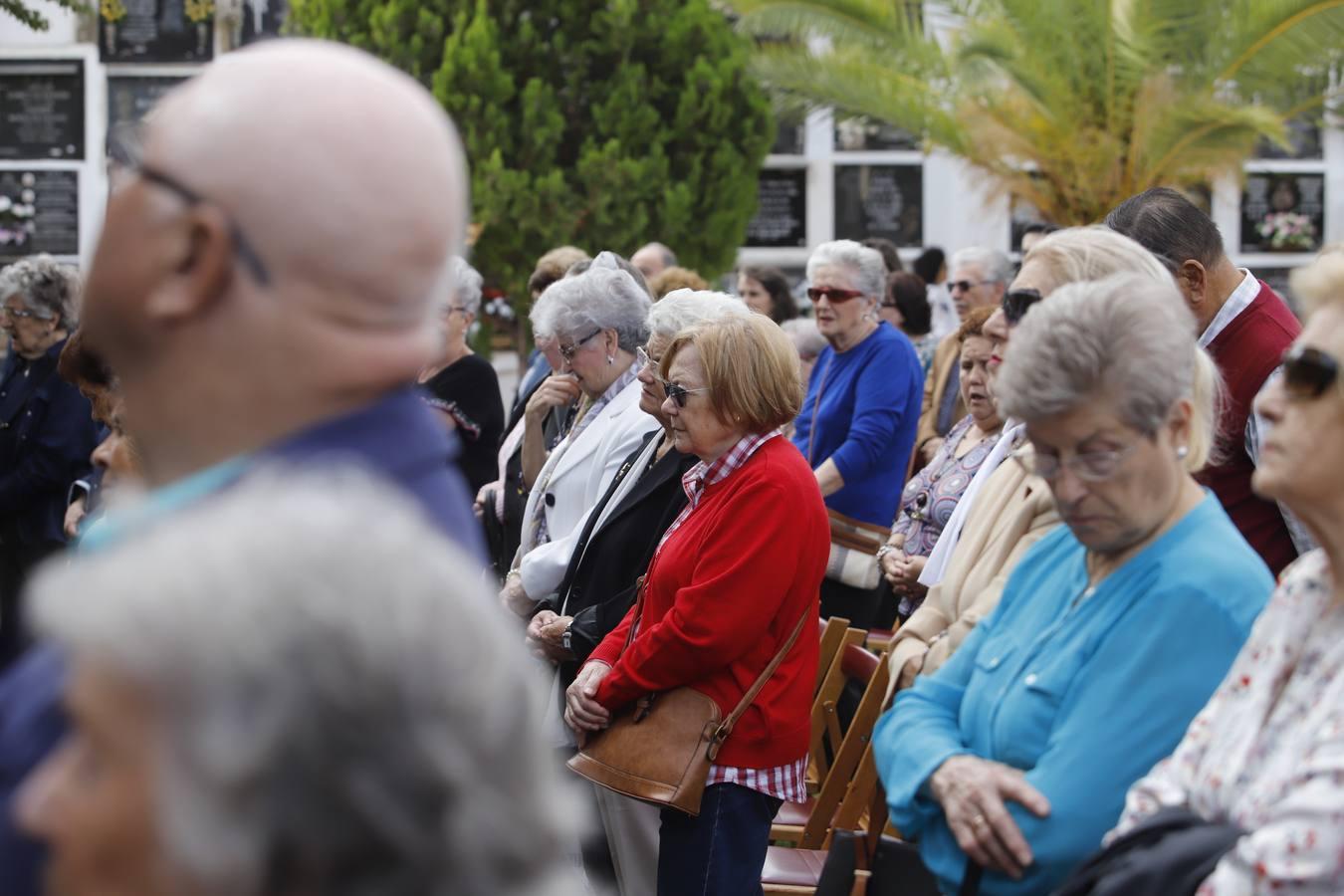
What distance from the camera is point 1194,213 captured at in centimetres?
370

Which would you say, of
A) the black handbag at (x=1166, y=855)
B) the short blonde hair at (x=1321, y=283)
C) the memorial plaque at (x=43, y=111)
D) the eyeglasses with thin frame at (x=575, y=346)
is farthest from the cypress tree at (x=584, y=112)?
the black handbag at (x=1166, y=855)

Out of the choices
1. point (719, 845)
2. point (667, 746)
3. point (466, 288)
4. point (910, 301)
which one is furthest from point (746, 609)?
point (910, 301)

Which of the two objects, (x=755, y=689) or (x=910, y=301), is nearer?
(x=755, y=689)

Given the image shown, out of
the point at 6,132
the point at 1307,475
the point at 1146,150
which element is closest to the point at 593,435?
the point at 1307,475

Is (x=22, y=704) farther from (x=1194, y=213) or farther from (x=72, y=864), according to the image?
(x=1194, y=213)

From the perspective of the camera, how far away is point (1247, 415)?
3.51m

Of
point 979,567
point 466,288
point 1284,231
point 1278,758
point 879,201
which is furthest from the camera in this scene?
point 879,201

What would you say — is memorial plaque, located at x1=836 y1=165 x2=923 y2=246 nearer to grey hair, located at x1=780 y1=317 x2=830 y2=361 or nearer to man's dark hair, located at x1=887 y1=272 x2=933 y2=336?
man's dark hair, located at x1=887 y1=272 x2=933 y2=336

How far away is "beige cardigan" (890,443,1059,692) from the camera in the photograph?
9.58 feet

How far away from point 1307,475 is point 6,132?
14.5 metres

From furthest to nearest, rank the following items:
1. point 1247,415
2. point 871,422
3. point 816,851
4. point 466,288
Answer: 1. point 466,288
2. point 871,422
3. point 816,851
4. point 1247,415

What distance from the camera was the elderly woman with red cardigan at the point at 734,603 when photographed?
374 cm

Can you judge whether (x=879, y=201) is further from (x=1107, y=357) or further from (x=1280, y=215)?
(x=1107, y=357)

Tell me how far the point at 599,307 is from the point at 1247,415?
2078 mm
